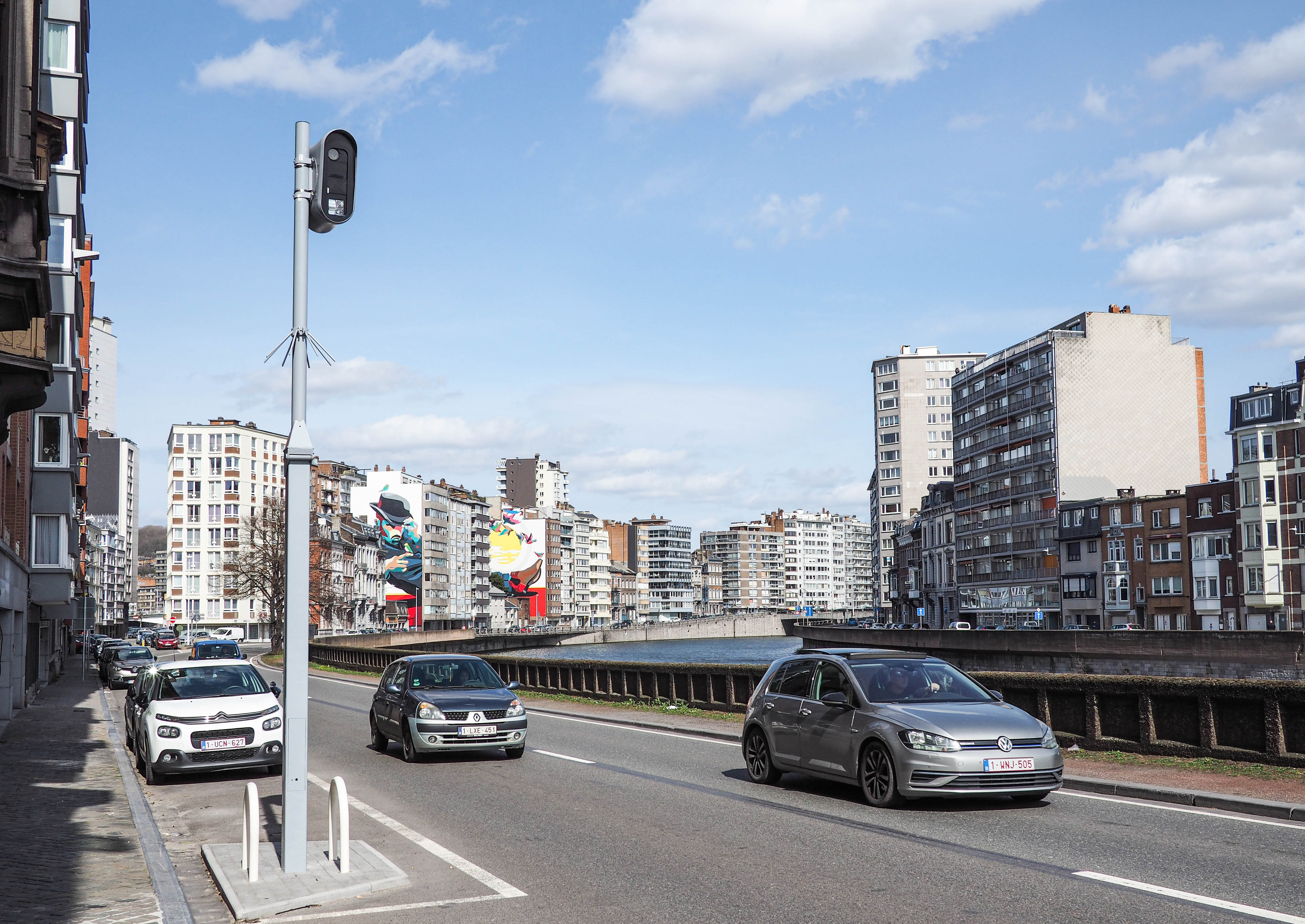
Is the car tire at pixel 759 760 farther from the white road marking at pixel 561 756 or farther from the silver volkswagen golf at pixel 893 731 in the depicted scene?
the white road marking at pixel 561 756

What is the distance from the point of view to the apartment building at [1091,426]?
9750cm

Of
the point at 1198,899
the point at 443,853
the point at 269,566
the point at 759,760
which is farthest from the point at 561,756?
the point at 269,566

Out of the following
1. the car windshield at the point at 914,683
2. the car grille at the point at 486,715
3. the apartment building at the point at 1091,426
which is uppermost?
the apartment building at the point at 1091,426

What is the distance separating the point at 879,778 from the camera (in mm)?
12469

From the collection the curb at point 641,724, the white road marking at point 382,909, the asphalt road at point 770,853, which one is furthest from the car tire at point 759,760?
the white road marking at point 382,909

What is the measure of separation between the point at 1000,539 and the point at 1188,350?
21553 millimetres

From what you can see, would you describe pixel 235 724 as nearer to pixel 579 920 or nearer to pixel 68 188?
pixel 579 920

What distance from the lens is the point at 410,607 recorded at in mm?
181250

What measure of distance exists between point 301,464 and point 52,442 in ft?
102

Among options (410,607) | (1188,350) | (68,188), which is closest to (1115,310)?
(1188,350)

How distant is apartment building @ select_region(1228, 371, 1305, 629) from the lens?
70375mm

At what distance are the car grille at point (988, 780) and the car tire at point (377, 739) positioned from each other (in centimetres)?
1038

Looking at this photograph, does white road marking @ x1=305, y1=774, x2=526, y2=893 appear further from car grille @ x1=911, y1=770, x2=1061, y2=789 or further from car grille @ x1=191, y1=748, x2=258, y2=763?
car grille @ x1=911, y1=770, x2=1061, y2=789

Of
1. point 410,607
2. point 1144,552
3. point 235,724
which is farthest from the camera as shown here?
point 410,607
